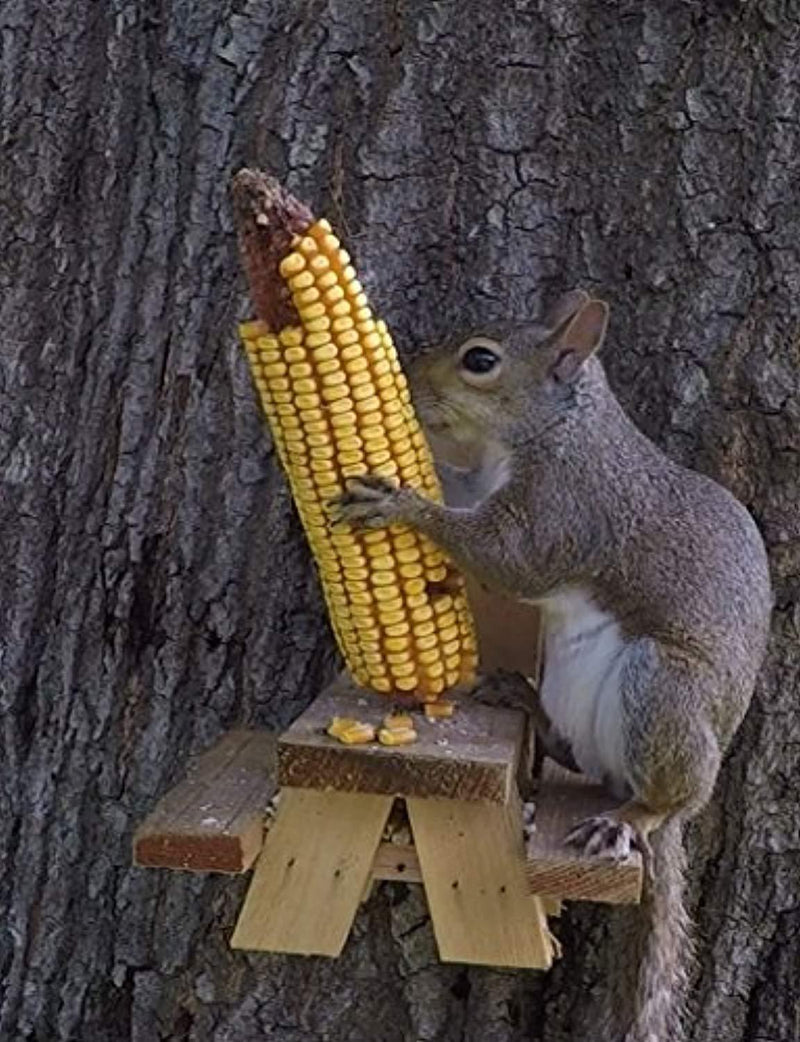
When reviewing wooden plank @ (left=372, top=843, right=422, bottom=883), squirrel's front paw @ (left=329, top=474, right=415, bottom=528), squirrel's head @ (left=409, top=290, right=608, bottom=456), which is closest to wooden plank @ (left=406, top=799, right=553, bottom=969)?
wooden plank @ (left=372, top=843, right=422, bottom=883)

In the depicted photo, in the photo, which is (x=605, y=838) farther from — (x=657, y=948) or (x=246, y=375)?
(x=246, y=375)

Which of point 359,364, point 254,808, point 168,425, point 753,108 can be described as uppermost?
point 753,108

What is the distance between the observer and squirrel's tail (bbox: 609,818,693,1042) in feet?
7.13

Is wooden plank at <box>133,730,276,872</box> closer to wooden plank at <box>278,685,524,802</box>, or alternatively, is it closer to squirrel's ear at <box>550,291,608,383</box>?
wooden plank at <box>278,685,524,802</box>

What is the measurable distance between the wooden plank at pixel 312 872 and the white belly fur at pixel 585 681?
10.2 inches

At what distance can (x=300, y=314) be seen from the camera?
75.0 inches

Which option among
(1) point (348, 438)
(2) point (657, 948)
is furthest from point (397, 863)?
(1) point (348, 438)

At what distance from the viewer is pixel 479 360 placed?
2.17 metres

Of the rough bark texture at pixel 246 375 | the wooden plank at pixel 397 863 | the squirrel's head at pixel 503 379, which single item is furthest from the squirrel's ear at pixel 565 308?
the wooden plank at pixel 397 863

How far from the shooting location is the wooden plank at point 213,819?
1913mm

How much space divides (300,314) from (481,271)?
45 centimetres

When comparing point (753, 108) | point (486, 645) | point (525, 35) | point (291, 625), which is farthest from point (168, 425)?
point (753, 108)

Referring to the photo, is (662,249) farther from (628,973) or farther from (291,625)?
(628,973)

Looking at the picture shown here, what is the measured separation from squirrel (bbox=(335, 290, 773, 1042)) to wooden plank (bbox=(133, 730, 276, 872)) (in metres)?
0.33
